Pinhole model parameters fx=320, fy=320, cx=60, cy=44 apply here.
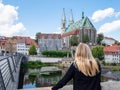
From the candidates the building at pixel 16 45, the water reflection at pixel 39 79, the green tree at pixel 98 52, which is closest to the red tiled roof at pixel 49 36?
the building at pixel 16 45

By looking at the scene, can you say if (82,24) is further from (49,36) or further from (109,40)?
(109,40)

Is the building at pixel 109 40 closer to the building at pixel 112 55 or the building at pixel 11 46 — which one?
the building at pixel 112 55

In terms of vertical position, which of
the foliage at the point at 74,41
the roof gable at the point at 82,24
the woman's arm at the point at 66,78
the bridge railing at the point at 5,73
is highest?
the roof gable at the point at 82,24

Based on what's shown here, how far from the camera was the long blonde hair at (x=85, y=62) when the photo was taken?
4.24 meters

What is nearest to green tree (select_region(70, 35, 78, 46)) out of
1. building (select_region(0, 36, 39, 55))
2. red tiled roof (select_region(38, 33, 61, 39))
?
red tiled roof (select_region(38, 33, 61, 39))

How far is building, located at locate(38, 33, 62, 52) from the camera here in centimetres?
13375

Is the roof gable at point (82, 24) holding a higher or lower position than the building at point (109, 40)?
higher

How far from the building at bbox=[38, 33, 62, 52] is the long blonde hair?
419 feet

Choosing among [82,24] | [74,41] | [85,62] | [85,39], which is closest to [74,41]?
[74,41]

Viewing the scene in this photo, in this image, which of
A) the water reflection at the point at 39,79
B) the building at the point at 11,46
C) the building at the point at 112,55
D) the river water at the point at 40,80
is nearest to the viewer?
the river water at the point at 40,80

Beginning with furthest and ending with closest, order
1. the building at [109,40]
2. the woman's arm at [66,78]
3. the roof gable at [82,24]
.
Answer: the building at [109,40] → the roof gable at [82,24] → the woman's arm at [66,78]

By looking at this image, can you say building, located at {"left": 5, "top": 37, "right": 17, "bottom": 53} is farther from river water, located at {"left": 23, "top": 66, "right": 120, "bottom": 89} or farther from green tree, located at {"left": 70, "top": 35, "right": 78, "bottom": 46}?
river water, located at {"left": 23, "top": 66, "right": 120, "bottom": 89}

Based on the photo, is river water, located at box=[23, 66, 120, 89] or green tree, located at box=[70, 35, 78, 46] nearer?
river water, located at box=[23, 66, 120, 89]

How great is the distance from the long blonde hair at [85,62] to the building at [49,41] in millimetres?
127681
